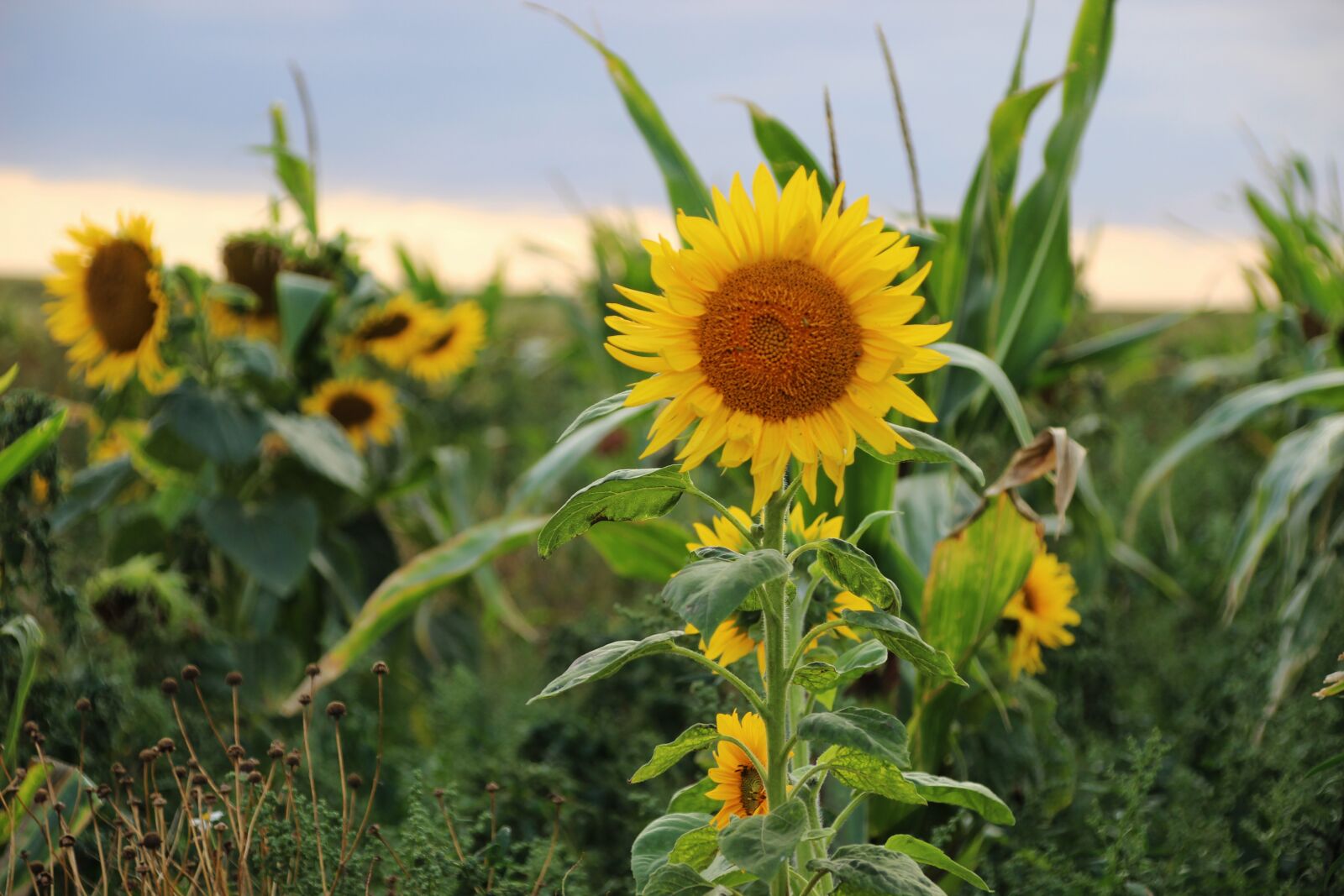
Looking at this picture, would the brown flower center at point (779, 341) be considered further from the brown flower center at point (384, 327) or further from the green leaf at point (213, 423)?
the brown flower center at point (384, 327)

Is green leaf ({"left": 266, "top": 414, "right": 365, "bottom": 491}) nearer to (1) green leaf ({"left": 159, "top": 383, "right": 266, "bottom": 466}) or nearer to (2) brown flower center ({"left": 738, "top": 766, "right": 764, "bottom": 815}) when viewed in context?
(1) green leaf ({"left": 159, "top": 383, "right": 266, "bottom": 466})

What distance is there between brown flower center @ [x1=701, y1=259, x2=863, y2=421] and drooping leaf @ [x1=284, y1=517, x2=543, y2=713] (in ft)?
3.23

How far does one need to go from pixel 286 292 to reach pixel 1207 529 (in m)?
2.54

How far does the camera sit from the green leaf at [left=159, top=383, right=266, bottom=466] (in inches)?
81.8

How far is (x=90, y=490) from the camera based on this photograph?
90.7 inches

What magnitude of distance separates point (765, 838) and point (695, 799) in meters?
0.31

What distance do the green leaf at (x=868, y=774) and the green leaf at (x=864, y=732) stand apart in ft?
0.21

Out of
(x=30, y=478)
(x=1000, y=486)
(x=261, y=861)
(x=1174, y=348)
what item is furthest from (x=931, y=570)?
(x=1174, y=348)

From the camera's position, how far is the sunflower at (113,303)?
2115 millimetres

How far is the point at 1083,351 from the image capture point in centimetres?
220

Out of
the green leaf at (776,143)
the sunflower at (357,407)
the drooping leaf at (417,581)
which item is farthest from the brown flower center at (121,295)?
the green leaf at (776,143)

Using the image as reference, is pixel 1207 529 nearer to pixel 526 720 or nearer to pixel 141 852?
pixel 526 720

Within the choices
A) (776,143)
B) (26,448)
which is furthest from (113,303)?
(776,143)

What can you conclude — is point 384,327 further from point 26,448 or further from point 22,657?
point 22,657
